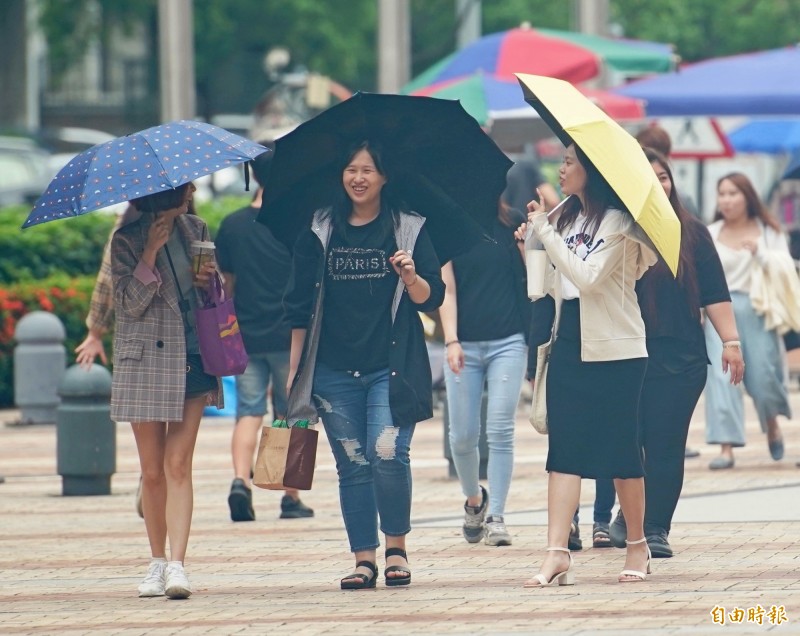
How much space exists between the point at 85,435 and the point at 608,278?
203 inches

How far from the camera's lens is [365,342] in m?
7.88

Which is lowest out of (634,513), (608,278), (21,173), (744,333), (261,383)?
(634,513)

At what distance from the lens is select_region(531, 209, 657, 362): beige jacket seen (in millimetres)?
7621

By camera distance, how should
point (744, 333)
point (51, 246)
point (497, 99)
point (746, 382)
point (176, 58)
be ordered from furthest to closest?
point (176, 58)
point (51, 246)
point (497, 99)
point (744, 333)
point (746, 382)

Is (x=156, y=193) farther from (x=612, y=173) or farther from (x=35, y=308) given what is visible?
(x=35, y=308)

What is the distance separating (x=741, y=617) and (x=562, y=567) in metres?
1.02

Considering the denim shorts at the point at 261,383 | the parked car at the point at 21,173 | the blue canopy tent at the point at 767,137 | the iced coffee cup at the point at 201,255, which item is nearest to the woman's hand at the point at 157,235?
the iced coffee cup at the point at 201,255

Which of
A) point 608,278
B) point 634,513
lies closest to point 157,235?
point 608,278

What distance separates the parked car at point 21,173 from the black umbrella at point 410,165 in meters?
19.3

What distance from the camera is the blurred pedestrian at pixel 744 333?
12273mm

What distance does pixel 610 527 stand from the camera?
913cm

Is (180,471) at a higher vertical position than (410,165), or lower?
lower

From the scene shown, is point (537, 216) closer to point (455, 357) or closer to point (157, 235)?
point (157, 235)

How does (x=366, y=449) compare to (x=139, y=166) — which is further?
(x=366, y=449)
